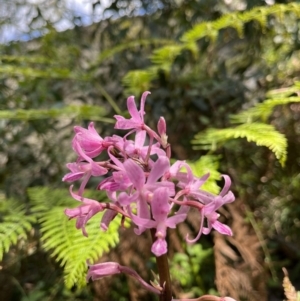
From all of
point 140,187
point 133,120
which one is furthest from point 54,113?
point 140,187

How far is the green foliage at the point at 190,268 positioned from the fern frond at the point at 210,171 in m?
0.26

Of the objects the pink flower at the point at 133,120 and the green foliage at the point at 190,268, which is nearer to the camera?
the pink flower at the point at 133,120

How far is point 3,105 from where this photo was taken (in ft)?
5.33

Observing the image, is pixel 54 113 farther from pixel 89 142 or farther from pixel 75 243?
pixel 89 142

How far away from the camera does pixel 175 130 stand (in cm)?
171

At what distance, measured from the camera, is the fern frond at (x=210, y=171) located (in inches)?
36.9

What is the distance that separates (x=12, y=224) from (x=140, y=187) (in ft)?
1.68

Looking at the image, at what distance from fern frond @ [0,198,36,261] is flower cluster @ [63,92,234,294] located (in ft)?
1.07

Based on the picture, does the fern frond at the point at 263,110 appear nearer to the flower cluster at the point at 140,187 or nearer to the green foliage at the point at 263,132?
the green foliage at the point at 263,132

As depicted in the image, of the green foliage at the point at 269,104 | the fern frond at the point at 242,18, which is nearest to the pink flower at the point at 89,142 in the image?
the green foliage at the point at 269,104

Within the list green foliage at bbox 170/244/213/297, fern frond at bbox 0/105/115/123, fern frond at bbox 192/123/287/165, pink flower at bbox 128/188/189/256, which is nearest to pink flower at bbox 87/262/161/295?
pink flower at bbox 128/188/189/256

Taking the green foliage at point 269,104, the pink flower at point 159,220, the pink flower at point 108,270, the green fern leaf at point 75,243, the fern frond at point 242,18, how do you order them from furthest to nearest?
the fern frond at point 242,18, the green foliage at point 269,104, the green fern leaf at point 75,243, the pink flower at point 108,270, the pink flower at point 159,220

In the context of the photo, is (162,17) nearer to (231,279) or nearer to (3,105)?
(3,105)

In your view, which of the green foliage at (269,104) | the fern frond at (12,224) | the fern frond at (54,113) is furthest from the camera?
the fern frond at (54,113)
